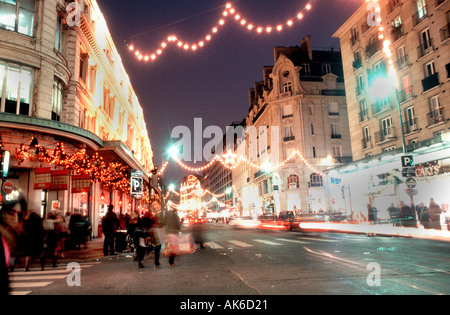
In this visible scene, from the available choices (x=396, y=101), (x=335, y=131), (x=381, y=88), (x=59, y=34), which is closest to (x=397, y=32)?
(x=381, y=88)

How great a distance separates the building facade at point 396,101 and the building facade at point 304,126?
8283 mm

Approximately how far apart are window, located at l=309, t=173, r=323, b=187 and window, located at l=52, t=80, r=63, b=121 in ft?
114

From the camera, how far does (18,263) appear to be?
10555mm

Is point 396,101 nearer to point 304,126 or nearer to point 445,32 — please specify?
point 445,32

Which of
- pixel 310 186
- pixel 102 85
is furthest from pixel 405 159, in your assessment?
pixel 310 186

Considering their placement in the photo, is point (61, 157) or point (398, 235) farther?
point (398, 235)

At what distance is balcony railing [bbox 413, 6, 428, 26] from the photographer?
23.6m

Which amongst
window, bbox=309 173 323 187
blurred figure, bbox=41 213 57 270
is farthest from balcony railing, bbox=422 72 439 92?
blurred figure, bbox=41 213 57 270

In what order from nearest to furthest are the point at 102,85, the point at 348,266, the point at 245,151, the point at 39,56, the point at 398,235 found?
1. the point at 348,266
2. the point at 39,56
3. the point at 398,235
4. the point at 102,85
5. the point at 245,151

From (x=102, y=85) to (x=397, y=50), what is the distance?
2488cm

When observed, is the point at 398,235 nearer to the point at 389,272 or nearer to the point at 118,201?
the point at 389,272

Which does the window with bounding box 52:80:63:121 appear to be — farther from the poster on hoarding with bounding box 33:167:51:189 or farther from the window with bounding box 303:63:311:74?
the window with bounding box 303:63:311:74

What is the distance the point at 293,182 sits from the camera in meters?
45.1
